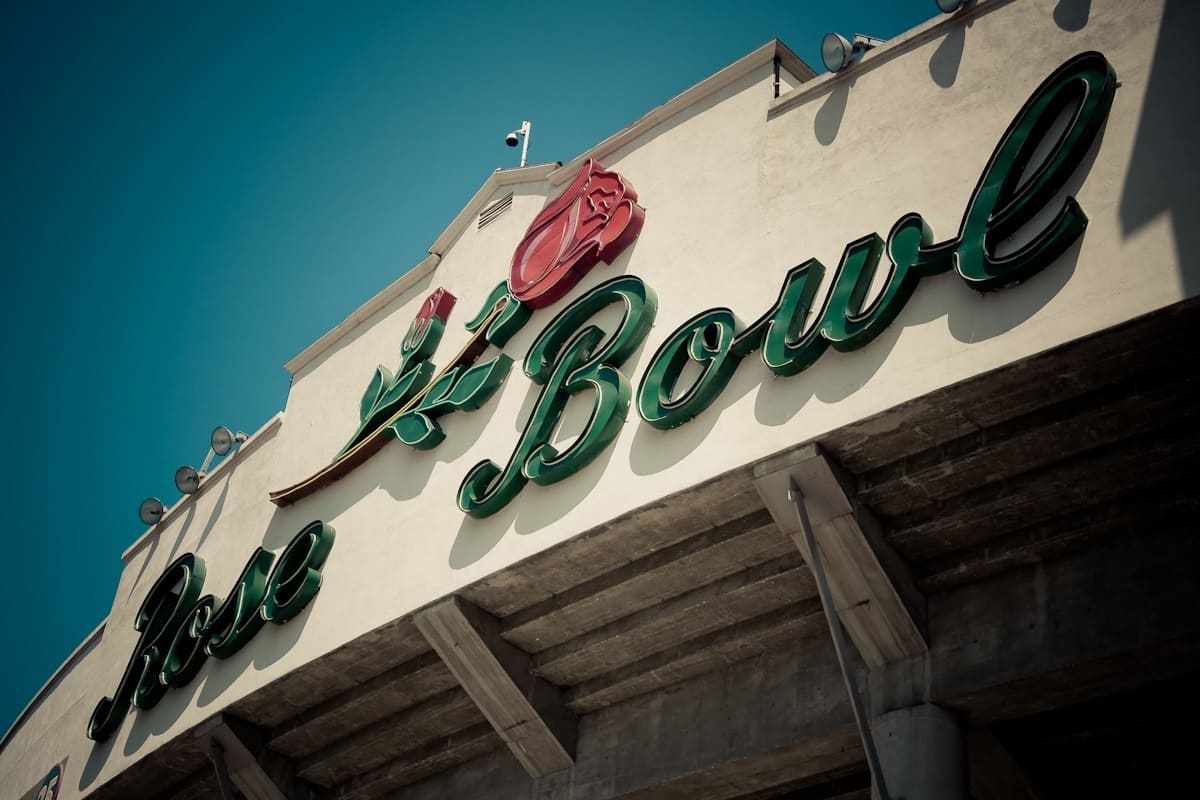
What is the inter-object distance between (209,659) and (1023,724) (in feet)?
41.9

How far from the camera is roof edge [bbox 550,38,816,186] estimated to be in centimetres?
2066

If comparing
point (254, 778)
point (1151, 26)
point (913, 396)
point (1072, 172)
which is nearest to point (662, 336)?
point (913, 396)

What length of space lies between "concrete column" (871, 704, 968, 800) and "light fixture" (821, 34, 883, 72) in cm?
817

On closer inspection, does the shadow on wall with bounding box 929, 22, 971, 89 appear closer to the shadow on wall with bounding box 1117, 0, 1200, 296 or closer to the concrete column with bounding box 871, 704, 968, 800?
the shadow on wall with bounding box 1117, 0, 1200, 296

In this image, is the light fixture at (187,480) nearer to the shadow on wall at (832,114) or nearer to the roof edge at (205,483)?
the roof edge at (205,483)

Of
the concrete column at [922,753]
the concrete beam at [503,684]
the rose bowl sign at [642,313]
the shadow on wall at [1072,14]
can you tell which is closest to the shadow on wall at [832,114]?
the rose bowl sign at [642,313]

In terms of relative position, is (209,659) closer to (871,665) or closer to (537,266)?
(537,266)

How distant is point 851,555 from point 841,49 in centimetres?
666

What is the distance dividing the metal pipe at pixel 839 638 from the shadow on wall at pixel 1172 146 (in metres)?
4.50

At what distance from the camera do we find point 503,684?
65.1 ft

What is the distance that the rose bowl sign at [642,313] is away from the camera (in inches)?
634

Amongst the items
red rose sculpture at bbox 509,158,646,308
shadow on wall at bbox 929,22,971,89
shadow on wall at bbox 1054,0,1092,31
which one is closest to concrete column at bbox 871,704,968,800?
shadow on wall at bbox 929,22,971,89

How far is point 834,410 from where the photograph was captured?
16.6 meters

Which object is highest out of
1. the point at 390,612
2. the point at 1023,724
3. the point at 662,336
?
the point at 662,336
